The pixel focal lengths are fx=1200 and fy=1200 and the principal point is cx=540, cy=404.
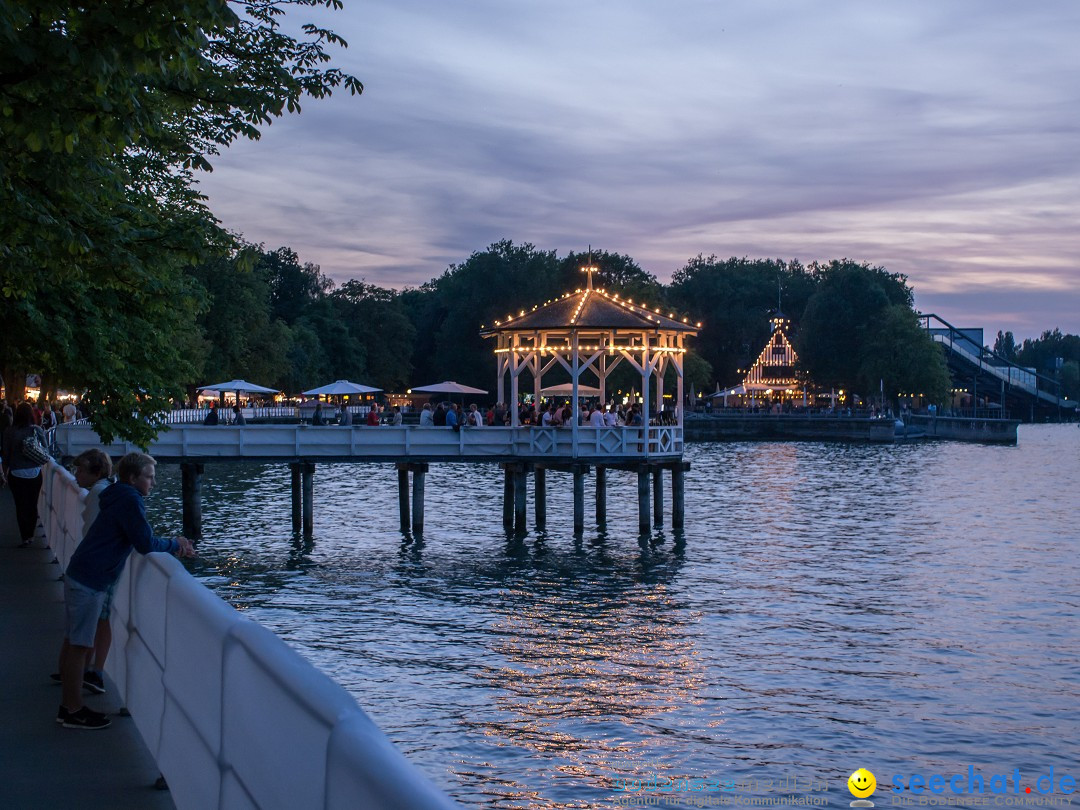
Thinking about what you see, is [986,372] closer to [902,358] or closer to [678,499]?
[902,358]

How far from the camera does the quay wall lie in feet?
352

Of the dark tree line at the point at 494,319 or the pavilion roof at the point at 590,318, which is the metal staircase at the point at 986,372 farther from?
the pavilion roof at the point at 590,318

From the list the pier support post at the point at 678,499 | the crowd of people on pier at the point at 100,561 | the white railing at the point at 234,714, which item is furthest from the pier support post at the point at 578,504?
the crowd of people on pier at the point at 100,561

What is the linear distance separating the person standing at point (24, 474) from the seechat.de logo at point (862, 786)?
11100 mm

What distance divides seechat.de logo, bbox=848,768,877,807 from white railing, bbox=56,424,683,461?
66.2 ft

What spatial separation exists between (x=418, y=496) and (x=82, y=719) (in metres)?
27.0

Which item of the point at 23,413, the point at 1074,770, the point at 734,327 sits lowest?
the point at 1074,770

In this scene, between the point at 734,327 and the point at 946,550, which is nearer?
the point at 946,550

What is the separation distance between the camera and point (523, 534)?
35.4 m

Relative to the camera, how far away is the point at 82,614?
25.2 ft

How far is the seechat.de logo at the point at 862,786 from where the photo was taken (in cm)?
1293

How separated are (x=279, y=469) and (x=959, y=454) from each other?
5057 centimetres

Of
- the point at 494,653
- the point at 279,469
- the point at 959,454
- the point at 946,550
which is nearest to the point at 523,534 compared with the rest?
the point at 946,550

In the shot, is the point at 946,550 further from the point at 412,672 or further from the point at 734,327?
the point at 734,327
